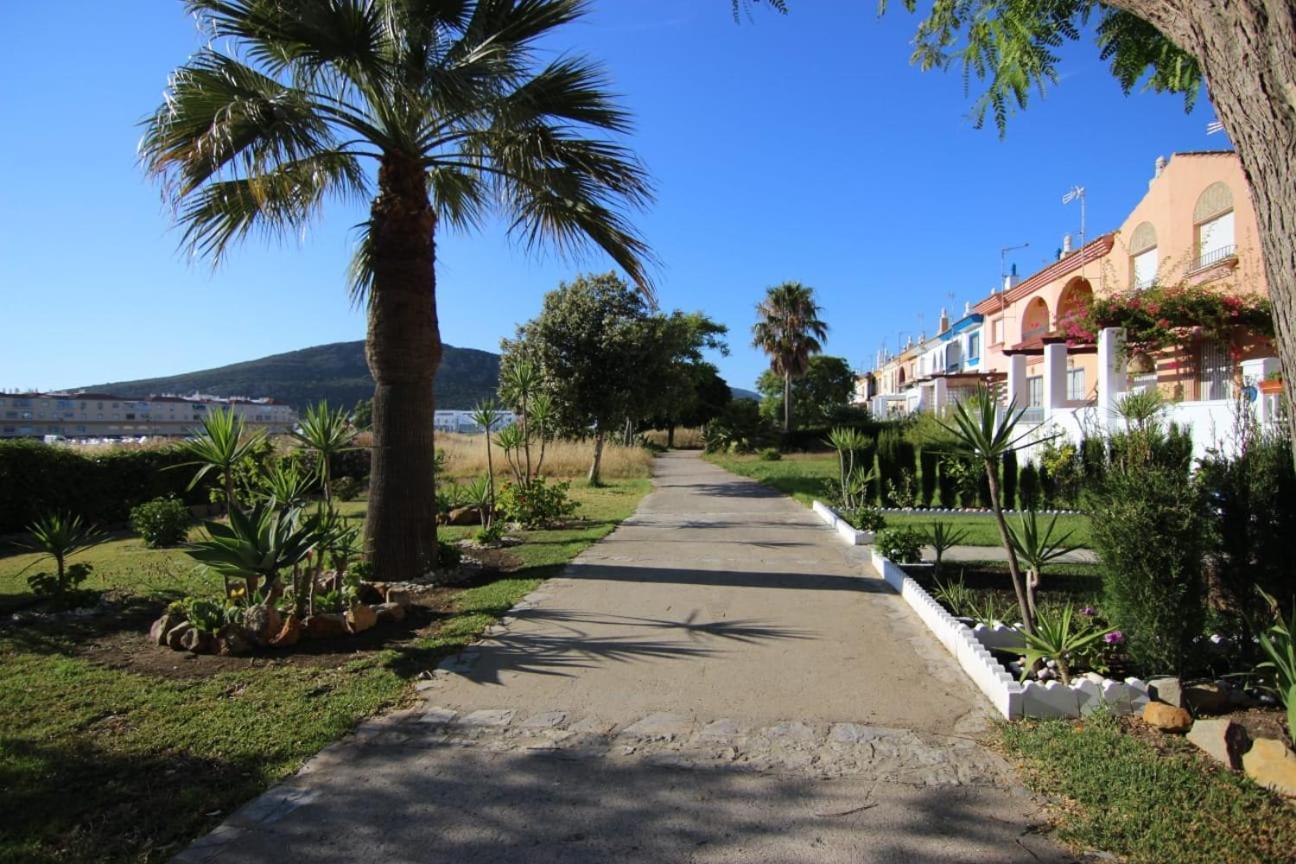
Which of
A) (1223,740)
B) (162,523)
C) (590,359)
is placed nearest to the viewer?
(1223,740)

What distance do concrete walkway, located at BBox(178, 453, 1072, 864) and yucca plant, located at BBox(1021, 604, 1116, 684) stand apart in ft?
1.45

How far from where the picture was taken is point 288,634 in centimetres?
533

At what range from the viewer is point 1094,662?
4.35 meters

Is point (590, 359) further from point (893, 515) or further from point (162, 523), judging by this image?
point (162, 523)

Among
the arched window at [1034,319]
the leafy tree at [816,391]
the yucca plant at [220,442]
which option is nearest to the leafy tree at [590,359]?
the yucca plant at [220,442]

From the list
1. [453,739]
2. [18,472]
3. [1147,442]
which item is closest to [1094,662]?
[1147,442]

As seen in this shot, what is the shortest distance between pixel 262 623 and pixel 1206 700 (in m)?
5.86

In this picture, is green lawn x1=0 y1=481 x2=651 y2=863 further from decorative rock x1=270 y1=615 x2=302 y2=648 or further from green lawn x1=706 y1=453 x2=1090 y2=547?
green lawn x1=706 y1=453 x2=1090 y2=547

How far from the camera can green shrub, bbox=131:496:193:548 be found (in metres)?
11.0

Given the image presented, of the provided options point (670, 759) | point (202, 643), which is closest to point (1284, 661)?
point (670, 759)

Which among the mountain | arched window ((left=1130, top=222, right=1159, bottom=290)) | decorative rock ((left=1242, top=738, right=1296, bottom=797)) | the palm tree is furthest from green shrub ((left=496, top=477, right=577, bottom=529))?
the mountain

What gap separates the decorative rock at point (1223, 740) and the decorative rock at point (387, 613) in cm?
530

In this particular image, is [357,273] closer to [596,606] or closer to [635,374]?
[596,606]

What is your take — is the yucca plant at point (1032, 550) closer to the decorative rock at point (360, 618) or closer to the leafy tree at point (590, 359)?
the decorative rock at point (360, 618)
